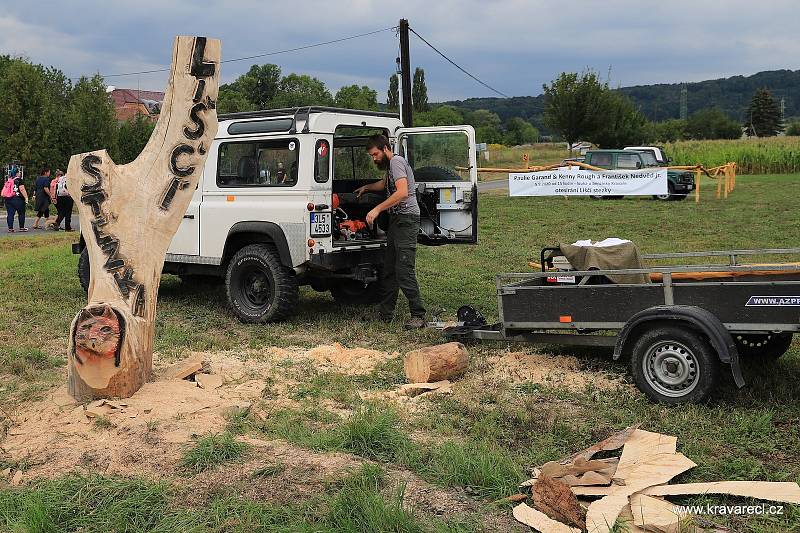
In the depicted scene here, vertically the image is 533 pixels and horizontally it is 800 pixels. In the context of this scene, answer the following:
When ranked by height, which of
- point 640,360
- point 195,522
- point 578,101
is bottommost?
point 195,522

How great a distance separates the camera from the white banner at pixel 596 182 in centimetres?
2256

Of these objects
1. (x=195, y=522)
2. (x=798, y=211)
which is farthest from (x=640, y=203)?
(x=195, y=522)

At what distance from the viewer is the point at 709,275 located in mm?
6270

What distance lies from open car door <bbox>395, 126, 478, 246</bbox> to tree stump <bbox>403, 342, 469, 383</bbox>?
2748 millimetres

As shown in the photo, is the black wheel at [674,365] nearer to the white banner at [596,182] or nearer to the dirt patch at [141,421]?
the dirt patch at [141,421]

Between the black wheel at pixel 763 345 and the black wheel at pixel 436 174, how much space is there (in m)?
3.74

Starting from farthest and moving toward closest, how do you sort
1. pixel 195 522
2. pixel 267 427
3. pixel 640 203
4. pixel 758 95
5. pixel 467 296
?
pixel 758 95 < pixel 640 203 < pixel 467 296 < pixel 267 427 < pixel 195 522

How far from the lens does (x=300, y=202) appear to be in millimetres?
8133

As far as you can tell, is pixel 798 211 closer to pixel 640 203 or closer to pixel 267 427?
pixel 640 203

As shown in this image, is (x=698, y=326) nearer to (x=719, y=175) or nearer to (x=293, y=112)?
(x=293, y=112)

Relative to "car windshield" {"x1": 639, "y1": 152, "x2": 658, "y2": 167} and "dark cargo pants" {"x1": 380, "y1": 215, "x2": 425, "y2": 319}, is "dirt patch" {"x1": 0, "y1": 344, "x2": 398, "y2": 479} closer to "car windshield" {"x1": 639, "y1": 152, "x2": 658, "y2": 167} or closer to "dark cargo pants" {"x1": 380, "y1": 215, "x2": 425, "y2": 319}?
"dark cargo pants" {"x1": 380, "y1": 215, "x2": 425, "y2": 319}

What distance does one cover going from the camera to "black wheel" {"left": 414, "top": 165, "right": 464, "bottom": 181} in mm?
9008

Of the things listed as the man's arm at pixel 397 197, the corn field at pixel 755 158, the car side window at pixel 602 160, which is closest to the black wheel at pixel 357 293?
the man's arm at pixel 397 197

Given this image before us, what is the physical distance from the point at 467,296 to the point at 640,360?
4609 mm
